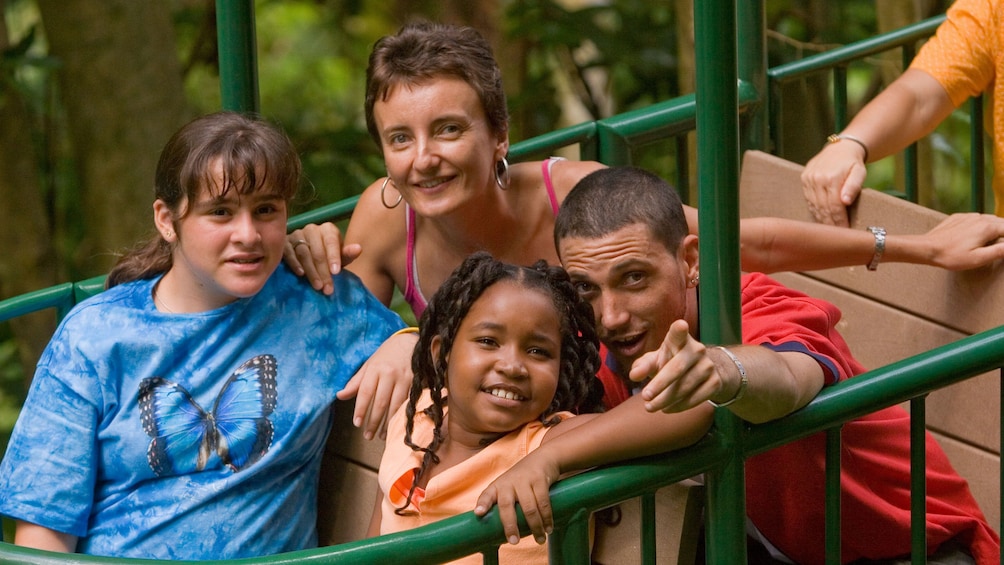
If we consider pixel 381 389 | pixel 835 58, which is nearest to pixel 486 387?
pixel 381 389

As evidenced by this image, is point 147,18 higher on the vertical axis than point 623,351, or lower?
higher

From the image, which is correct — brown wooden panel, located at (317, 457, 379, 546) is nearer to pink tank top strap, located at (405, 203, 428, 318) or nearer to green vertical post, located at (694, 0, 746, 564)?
pink tank top strap, located at (405, 203, 428, 318)

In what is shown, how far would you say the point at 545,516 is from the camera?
2043 millimetres

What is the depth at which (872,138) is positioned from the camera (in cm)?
328

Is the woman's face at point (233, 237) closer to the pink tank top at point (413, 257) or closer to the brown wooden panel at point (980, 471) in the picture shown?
the pink tank top at point (413, 257)

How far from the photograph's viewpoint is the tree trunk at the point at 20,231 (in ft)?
17.3

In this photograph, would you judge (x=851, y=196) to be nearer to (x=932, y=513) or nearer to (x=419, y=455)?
(x=932, y=513)

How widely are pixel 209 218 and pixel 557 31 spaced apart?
3495 mm

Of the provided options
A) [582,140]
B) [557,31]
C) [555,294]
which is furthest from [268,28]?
[555,294]

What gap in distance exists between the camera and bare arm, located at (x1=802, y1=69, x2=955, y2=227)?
10.6 feet

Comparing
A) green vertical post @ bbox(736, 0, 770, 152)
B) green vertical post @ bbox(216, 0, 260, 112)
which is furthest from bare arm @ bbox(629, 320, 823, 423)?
Answer: green vertical post @ bbox(736, 0, 770, 152)

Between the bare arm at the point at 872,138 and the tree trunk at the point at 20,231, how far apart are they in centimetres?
313

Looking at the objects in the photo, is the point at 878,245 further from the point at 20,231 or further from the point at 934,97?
the point at 20,231

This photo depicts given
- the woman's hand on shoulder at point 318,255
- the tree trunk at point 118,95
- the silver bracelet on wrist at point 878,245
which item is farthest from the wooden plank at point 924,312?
the tree trunk at point 118,95
